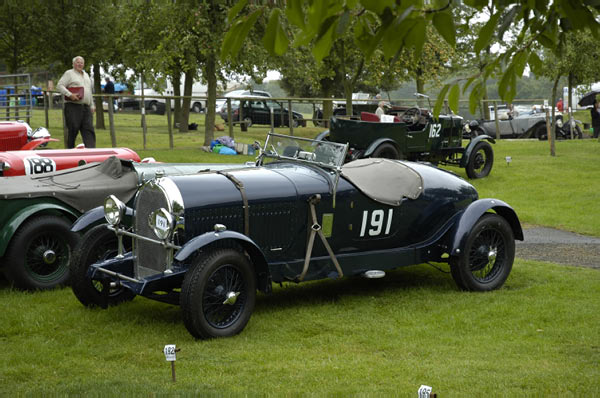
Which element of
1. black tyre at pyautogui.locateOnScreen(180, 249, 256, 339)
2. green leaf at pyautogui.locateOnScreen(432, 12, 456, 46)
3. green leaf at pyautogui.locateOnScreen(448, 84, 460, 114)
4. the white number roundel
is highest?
green leaf at pyautogui.locateOnScreen(432, 12, 456, 46)

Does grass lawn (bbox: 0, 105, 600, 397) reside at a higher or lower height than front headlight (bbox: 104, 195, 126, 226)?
lower

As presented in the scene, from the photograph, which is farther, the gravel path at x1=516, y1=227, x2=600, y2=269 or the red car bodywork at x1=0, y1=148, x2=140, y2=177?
the gravel path at x1=516, y1=227, x2=600, y2=269

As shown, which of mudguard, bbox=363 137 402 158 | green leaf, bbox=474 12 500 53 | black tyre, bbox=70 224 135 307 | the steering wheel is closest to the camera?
green leaf, bbox=474 12 500 53

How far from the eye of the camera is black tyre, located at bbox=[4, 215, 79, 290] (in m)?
7.06

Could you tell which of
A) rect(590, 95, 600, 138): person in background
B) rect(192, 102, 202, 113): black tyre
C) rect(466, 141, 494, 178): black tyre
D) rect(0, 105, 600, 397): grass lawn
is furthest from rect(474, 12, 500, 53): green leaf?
rect(192, 102, 202, 113): black tyre

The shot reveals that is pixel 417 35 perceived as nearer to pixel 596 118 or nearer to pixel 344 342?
pixel 344 342

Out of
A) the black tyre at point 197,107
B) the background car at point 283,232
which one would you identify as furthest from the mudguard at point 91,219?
the black tyre at point 197,107

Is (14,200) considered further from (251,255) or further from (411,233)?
(411,233)

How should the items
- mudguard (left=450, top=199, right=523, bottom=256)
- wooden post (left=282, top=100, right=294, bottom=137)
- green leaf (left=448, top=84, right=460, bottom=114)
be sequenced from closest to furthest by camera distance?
1. green leaf (left=448, top=84, right=460, bottom=114)
2. mudguard (left=450, top=199, right=523, bottom=256)
3. wooden post (left=282, top=100, right=294, bottom=137)

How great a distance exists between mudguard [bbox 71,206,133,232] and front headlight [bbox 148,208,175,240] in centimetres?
86

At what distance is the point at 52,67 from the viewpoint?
30.9m

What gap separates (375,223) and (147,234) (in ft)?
7.10

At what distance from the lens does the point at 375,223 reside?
7102 mm

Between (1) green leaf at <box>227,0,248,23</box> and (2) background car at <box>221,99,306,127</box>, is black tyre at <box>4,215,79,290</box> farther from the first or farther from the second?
(2) background car at <box>221,99,306,127</box>
